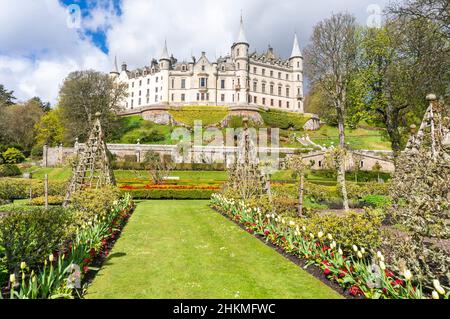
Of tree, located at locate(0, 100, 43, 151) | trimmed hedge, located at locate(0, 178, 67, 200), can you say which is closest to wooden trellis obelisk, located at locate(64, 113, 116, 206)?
trimmed hedge, located at locate(0, 178, 67, 200)

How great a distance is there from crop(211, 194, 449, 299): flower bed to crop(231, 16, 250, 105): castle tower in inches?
2610

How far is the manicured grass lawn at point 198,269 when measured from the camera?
20.5 feet

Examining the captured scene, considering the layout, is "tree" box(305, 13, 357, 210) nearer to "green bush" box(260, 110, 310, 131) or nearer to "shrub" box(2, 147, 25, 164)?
"green bush" box(260, 110, 310, 131)

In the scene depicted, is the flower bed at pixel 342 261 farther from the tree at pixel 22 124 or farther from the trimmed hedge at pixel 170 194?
the tree at pixel 22 124

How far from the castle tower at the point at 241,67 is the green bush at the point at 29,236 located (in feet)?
234

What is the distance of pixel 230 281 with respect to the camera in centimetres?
681

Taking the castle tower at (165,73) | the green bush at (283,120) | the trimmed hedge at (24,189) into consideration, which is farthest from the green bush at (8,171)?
the green bush at (283,120)

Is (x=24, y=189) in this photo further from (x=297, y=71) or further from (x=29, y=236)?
(x=297, y=71)

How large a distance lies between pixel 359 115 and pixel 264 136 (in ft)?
102

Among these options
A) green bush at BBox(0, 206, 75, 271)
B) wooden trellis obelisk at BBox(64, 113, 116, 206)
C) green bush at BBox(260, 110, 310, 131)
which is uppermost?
green bush at BBox(260, 110, 310, 131)

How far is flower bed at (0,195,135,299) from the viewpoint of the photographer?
5195mm

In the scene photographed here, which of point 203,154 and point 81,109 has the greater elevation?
point 81,109
